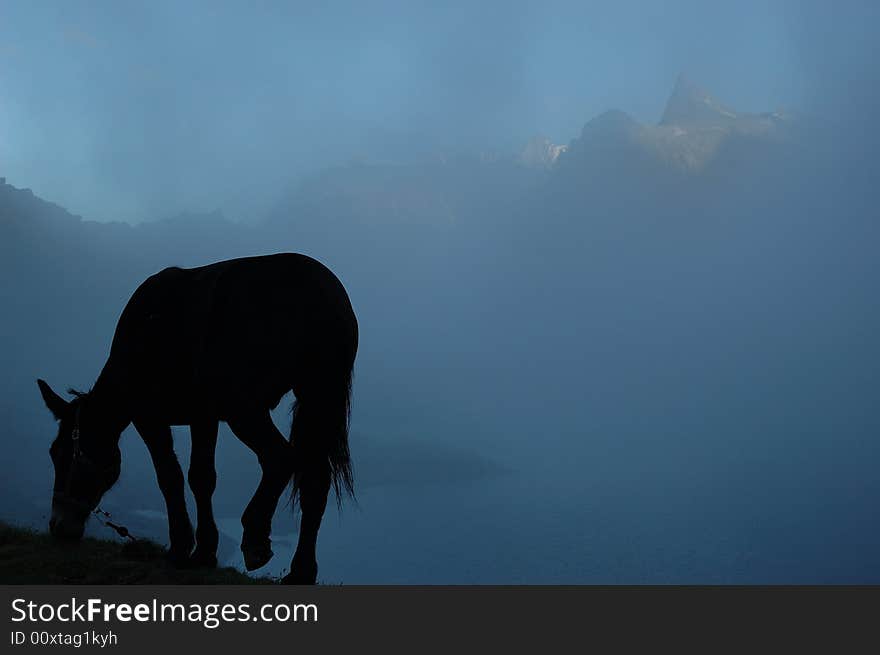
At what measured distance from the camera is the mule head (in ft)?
25.0

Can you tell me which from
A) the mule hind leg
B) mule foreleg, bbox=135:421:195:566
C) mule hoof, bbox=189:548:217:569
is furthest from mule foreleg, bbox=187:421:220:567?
the mule hind leg

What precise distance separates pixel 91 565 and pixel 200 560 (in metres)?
1.23

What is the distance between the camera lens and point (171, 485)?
7.69m

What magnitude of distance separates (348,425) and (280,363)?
4.30ft

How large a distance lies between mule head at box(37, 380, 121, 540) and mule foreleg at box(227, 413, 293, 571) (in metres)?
2.81

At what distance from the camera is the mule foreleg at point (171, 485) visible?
24.9ft

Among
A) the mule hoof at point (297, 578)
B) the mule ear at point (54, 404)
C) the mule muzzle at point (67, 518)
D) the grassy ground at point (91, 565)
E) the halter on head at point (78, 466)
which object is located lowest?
the mule hoof at point (297, 578)

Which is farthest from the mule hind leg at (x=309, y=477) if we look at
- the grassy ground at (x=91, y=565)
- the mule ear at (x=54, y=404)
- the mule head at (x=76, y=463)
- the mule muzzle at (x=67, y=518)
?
the mule ear at (x=54, y=404)

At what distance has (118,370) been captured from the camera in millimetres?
7512

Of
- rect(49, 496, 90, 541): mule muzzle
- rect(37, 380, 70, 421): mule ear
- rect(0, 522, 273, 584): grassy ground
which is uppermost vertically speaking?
rect(37, 380, 70, 421): mule ear

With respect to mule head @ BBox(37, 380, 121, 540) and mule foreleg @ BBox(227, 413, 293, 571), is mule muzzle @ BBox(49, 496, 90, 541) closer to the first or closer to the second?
mule head @ BBox(37, 380, 121, 540)

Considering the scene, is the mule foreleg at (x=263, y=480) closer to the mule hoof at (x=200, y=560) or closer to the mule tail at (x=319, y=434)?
the mule tail at (x=319, y=434)

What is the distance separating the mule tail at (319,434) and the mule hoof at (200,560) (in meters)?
2.01
